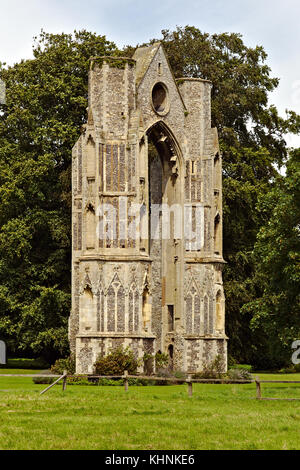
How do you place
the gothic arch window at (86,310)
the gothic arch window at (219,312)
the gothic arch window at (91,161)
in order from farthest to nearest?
the gothic arch window at (219,312), the gothic arch window at (91,161), the gothic arch window at (86,310)

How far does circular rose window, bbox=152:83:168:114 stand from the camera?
143 feet

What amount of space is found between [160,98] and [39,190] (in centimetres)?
830

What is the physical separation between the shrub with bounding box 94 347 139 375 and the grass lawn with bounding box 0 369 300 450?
8502 mm

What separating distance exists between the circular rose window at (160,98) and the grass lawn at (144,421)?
1782 cm

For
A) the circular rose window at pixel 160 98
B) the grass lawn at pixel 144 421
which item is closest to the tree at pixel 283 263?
the grass lawn at pixel 144 421

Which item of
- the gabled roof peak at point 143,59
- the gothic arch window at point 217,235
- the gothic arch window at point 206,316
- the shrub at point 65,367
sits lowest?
the shrub at point 65,367

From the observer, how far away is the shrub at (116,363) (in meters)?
38.1

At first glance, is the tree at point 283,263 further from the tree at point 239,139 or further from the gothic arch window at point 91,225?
the tree at point 239,139

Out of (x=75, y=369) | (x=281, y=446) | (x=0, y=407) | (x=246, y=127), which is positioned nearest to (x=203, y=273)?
(x=75, y=369)

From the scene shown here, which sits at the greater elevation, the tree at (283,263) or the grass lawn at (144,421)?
the tree at (283,263)

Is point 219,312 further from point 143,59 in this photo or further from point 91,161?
point 143,59

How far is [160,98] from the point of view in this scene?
43.9 meters

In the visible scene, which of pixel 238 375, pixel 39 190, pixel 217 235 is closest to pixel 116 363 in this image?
pixel 238 375
